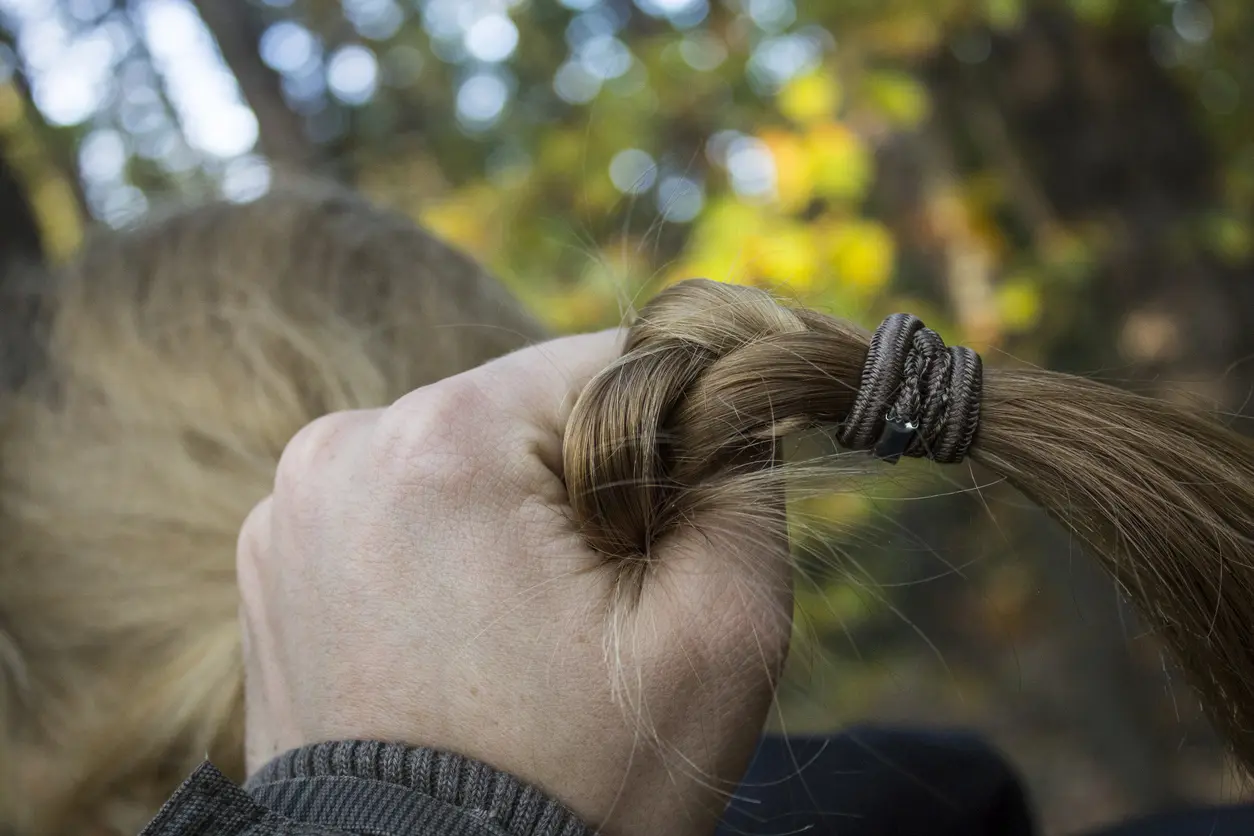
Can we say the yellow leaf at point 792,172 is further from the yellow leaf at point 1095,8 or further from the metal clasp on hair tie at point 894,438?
the metal clasp on hair tie at point 894,438

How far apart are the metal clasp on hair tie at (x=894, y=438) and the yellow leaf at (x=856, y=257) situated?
1.84m

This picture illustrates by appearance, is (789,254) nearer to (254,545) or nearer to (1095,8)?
(1095,8)

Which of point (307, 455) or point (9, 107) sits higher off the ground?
point (9, 107)

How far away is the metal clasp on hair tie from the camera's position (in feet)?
3.17

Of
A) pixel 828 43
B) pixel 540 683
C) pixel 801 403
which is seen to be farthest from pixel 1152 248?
pixel 540 683

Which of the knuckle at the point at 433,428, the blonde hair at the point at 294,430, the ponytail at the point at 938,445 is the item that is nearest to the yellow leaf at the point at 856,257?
the blonde hair at the point at 294,430

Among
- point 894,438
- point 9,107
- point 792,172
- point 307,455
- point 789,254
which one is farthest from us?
point 9,107

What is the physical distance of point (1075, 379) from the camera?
3.36 feet

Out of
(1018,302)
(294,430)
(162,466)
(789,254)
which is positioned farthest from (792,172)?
(162,466)

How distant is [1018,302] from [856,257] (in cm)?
75

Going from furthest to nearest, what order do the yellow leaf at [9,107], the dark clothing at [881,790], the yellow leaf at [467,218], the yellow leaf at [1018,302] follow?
the yellow leaf at [9,107]
the yellow leaf at [467,218]
the yellow leaf at [1018,302]
the dark clothing at [881,790]

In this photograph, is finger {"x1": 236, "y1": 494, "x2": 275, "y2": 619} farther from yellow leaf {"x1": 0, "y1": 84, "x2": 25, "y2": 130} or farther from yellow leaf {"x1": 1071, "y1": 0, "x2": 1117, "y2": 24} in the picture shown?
yellow leaf {"x1": 0, "y1": 84, "x2": 25, "y2": 130}

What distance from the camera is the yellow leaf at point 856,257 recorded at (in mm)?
2802

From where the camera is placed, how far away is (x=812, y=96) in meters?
2.89
